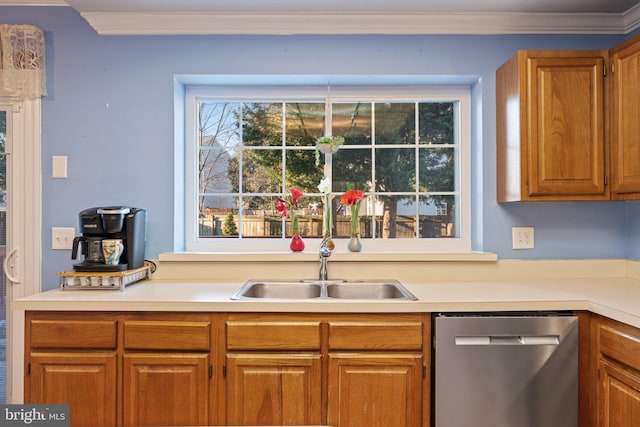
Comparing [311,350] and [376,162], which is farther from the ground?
[376,162]

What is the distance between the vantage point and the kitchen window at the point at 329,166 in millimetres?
2443

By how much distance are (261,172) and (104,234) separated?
0.91 meters

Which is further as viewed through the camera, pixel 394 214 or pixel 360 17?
pixel 394 214

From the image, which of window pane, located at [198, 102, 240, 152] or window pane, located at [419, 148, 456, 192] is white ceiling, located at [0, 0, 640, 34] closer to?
window pane, located at [198, 102, 240, 152]

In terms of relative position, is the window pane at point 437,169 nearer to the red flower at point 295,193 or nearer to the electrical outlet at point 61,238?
the red flower at point 295,193

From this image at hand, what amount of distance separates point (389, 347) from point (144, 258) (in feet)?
4.51

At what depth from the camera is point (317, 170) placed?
96.8 inches

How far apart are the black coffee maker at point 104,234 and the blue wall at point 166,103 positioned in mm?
244

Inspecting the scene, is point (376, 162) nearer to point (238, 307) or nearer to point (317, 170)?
point (317, 170)

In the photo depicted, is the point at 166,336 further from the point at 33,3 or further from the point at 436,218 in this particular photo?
the point at 33,3

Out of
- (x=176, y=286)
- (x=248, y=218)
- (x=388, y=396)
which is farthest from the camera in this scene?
(x=248, y=218)

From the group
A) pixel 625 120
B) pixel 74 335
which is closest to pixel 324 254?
pixel 74 335

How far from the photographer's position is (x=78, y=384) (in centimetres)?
165

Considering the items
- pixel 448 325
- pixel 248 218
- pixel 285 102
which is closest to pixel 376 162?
pixel 285 102
